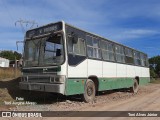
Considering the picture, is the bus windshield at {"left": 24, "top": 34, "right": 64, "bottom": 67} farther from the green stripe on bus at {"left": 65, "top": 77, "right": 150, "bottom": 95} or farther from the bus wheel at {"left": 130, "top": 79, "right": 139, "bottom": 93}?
the bus wheel at {"left": 130, "top": 79, "right": 139, "bottom": 93}

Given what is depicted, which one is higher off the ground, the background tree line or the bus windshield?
the background tree line

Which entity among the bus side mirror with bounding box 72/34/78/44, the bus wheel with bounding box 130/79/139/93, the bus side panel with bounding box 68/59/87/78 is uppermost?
the bus side mirror with bounding box 72/34/78/44

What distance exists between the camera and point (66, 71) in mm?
10500

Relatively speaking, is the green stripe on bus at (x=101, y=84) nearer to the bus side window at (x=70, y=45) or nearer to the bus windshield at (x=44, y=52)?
the bus windshield at (x=44, y=52)

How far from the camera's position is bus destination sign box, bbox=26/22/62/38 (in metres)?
11.0

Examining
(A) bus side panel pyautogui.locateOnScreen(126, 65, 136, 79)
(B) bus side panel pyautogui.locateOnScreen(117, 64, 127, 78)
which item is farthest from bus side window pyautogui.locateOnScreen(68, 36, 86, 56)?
(A) bus side panel pyautogui.locateOnScreen(126, 65, 136, 79)

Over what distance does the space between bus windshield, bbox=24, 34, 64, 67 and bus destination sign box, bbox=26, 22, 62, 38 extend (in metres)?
0.27

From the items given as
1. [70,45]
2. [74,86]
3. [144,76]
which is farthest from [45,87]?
[144,76]

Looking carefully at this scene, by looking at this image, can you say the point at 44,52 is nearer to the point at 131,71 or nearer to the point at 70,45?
the point at 70,45

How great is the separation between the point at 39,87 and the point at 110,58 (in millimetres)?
5370

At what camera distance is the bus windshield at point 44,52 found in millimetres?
10781

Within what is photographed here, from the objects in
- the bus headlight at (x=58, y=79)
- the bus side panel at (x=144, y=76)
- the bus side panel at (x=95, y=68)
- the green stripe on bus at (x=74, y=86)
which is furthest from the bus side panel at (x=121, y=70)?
the bus headlight at (x=58, y=79)

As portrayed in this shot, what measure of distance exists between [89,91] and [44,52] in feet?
9.32

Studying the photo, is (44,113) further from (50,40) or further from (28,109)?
(50,40)
